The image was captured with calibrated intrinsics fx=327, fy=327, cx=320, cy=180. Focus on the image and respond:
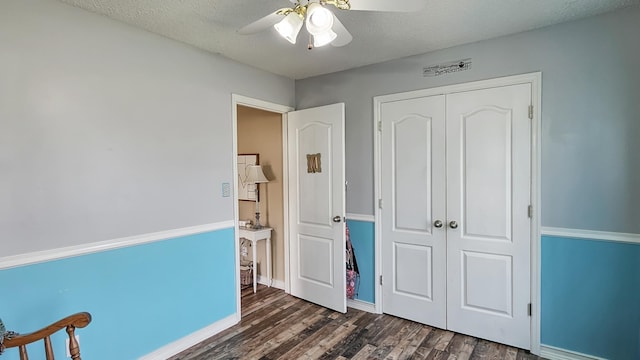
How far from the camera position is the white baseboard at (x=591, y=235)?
7.02 feet

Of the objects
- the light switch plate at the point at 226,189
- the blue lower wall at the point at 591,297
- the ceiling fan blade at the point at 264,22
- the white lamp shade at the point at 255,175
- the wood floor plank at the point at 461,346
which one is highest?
the ceiling fan blade at the point at 264,22

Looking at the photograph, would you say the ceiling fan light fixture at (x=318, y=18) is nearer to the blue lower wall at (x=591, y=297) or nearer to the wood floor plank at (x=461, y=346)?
the blue lower wall at (x=591, y=297)

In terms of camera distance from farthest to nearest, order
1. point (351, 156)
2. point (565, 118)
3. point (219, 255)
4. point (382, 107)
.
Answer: point (351, 156)
point (382, 107)
point (219, 255)
point (565, 118)

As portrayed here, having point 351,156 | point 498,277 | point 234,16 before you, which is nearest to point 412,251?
point 498,277

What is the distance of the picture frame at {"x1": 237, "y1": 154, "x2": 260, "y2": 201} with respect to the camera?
159 inches

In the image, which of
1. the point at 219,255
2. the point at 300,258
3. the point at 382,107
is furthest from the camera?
the point at 300,258

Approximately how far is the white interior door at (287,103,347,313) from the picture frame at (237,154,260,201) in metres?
0.66

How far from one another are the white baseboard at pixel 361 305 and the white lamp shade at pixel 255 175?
163 centimetres

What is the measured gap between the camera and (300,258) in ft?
11.7

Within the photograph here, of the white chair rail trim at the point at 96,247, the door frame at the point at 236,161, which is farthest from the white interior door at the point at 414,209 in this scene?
the white chair rail trim at the point at 96,247

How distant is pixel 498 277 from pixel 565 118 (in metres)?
1.28

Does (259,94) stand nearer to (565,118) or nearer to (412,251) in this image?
(412,251)

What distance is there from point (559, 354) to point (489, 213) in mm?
1104

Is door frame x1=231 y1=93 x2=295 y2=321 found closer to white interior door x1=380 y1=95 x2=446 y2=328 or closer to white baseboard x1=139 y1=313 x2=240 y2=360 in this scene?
white baseboard x1=139 y1=313 x2=240 y2=360
